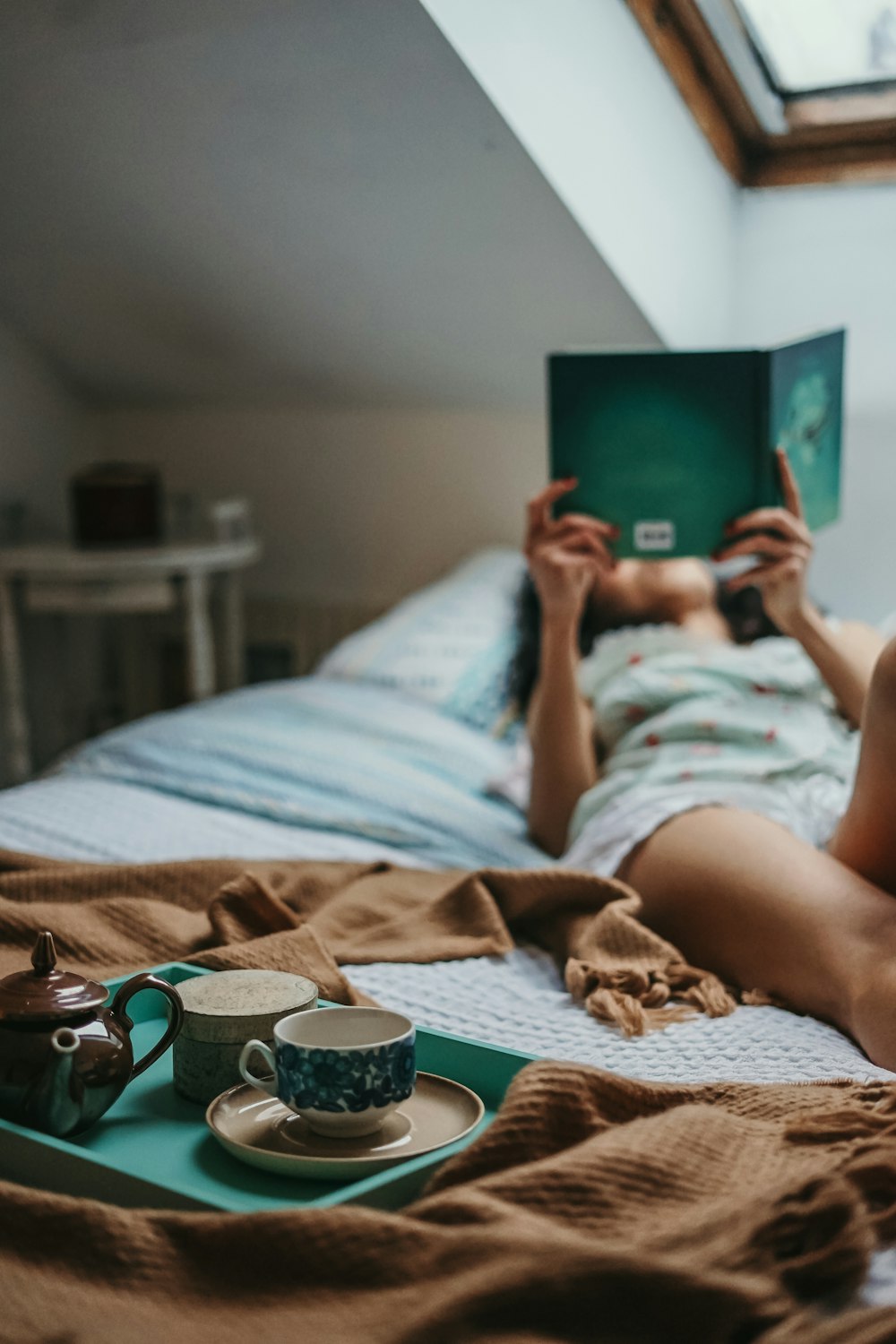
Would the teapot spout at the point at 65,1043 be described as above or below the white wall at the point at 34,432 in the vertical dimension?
below

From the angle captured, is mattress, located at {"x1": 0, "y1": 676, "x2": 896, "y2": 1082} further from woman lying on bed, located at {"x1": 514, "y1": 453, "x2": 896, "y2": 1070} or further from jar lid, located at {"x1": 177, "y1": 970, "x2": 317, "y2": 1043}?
jar lid, located at {"x1": 177, "y1": 970, "x2": 317, "y2": 1043}

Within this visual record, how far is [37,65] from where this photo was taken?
5.63ft

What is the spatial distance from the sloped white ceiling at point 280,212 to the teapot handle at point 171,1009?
3.69 ft

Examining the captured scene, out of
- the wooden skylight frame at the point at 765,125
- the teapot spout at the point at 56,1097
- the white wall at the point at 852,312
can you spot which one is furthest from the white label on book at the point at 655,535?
the teapot spout at the point at 56,1097

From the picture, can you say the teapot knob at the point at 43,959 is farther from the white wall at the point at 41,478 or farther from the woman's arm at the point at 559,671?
the white wall at the point at 41,478

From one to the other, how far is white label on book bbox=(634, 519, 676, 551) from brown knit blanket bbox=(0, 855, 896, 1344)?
788 mm

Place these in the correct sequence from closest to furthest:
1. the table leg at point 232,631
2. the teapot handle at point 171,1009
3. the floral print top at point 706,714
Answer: the teapot handle at point 171,1009 < the floral print top at point 706,714 < the table leg at point 232,631

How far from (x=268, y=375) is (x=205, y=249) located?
42 centimetres

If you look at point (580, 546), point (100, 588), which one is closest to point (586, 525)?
point (580, 546)

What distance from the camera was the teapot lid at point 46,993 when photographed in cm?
72

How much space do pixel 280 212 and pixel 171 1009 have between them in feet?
4.80

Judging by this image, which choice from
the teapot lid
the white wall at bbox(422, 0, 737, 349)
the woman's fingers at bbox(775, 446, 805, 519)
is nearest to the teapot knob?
the teapot lid

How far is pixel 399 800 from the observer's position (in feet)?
5.09

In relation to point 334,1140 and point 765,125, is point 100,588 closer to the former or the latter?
point 765,125
